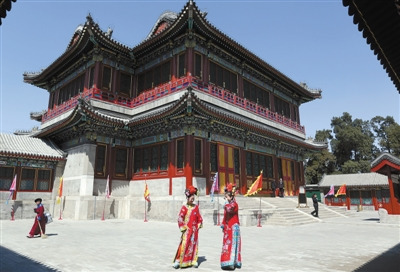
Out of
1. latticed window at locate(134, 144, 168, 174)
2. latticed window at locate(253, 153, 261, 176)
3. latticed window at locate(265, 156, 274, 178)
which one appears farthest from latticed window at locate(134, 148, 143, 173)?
latticed window at locate(265, 156, 274, 178)

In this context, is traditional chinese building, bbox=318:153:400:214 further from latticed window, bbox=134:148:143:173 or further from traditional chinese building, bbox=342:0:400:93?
traditional chinese building, bbox=342:0:400:93

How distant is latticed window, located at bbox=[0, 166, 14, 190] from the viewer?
1633 cm

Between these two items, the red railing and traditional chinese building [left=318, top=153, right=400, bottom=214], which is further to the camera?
traditional chinese building [left=318, top=153, right=400, bottom=214]

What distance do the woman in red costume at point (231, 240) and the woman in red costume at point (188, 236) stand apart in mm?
568

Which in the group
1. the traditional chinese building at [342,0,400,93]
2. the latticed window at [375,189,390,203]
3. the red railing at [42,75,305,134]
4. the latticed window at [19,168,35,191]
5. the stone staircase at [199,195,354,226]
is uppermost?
the red railing at [42,75,305,134]

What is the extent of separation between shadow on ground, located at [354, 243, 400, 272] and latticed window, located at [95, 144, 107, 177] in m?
14.0

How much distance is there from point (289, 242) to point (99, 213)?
35.1 ft

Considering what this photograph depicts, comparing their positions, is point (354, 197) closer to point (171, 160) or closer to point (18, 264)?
point (171, 160)

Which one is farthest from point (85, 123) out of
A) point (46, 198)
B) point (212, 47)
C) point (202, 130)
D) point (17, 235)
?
point (212, 47)

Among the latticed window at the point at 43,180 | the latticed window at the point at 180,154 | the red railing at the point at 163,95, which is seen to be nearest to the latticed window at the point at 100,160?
the red railing at the point at 163,95

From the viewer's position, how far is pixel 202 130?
1583 cm

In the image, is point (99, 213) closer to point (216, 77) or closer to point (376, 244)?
point (216, 77)

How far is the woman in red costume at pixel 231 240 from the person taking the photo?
532 centimetres

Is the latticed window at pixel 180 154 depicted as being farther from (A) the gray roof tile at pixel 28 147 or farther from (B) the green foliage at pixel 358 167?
(B) the green foliage at pixel 358 167
